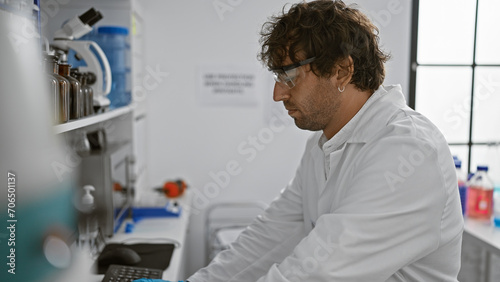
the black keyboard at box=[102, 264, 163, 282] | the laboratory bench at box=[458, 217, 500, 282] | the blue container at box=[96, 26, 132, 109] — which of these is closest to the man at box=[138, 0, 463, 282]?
the black keyboard at box=[102, 264, 163, 282]

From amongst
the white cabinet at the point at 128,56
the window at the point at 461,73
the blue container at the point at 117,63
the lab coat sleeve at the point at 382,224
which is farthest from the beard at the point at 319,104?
the window at the point at 461,73

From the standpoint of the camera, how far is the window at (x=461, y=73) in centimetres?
320

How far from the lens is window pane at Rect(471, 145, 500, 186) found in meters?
3.11

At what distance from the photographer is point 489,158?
126 inches

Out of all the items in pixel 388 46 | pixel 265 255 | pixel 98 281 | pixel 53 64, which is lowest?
pixel 98 281

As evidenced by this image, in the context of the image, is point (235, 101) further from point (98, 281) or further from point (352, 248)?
point (352, 248)

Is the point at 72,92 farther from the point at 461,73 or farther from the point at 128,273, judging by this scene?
the point at 461,73

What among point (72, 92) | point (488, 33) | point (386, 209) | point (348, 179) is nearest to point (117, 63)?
point (72, 92)

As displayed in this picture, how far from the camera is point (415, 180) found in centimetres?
108

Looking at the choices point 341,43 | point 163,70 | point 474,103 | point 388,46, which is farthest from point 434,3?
point 341,43

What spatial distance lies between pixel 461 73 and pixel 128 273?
2.66m

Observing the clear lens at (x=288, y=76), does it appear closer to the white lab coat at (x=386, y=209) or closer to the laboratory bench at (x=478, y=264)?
the white lab coat at (x=386, y=209)

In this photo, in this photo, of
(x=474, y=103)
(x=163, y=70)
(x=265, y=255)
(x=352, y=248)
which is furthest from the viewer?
(x=474, y=103)

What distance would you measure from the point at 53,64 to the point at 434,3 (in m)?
2.67
